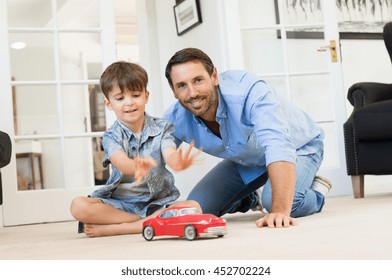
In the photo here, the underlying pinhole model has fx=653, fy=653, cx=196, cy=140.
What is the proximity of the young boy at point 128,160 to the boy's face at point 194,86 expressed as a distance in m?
0.13

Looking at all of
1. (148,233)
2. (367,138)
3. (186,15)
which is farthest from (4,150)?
(186,15)

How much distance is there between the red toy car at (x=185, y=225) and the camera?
6.05 feet

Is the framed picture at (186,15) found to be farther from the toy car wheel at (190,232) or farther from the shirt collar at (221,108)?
the toy car wheel at (190,232)

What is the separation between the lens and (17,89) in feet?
13.0

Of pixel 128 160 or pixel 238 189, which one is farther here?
pixel 238 189

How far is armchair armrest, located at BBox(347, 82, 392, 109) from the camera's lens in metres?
3.87

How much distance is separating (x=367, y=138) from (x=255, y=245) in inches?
87.7

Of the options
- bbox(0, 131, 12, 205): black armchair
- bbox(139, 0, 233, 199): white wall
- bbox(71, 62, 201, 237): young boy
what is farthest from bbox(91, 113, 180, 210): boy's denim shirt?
bbox(139, 0, 233, 199): white wall

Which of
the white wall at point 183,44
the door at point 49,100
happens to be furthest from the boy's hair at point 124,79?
the white wall at point 183,44

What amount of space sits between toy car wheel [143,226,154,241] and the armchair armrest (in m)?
2.24

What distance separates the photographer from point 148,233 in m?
1.98

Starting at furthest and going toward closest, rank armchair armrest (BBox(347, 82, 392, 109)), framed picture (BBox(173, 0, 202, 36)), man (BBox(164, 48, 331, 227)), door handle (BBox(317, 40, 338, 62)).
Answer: framed picture (BBox(173, 0, 202, 36)) < door handle (BBox(317, 40, 338, 62)) < armchair armrest (BBox(347, 82, 392, 109)) < man (BBox(164, 48, 331, 227))

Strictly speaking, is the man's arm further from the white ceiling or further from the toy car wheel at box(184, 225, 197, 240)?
the white ceiling

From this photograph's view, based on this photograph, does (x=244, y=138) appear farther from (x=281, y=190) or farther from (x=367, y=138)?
(x=367, y=138)
